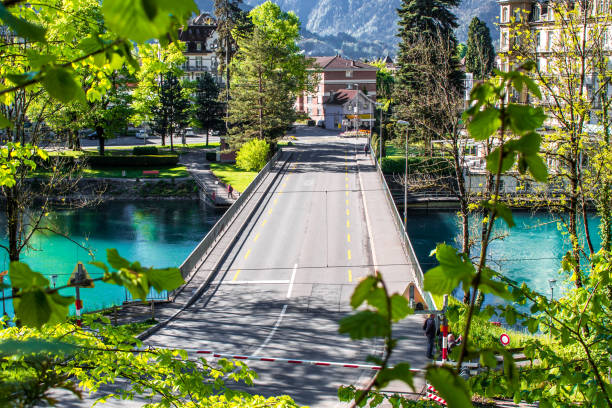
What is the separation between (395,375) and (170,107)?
73304mm

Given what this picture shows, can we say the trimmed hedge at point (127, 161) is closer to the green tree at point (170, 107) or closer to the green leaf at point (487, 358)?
the green tree at point (170, 107)

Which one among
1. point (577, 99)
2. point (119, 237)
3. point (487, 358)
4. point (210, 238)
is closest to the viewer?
point (487, 358)

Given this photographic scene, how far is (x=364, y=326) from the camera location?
1760 millimetres

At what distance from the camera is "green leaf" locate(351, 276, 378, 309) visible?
1.81m

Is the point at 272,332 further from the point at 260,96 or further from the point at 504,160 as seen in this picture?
the point at 260,96

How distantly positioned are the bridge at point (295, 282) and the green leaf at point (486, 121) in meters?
10.3

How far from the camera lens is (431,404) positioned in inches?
195

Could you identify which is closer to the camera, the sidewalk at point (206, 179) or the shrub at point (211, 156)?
the sidewalk at point (206, 179)

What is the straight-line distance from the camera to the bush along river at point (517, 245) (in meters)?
33.3

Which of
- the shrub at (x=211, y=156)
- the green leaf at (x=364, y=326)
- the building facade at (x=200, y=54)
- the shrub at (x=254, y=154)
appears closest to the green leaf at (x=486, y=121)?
the green leaf at (x=364, y=326)

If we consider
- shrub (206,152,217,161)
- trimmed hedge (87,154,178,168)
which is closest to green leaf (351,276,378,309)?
trimmed hedge (87,154,178,168)

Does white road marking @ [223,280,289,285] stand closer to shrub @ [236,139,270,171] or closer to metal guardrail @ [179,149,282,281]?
metal guardrail @ [179,149,282,281]

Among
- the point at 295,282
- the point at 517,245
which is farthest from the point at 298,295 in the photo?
the point at 517,245

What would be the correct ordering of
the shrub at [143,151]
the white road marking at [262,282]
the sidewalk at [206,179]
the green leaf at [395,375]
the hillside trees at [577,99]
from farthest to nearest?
1. the shrub at [143,151]
2. the sidewalk at [206,179]
3. the white road marking at [262,282]
4. the hillside trees at [577,99]
5. the green leaf at [395,375]
